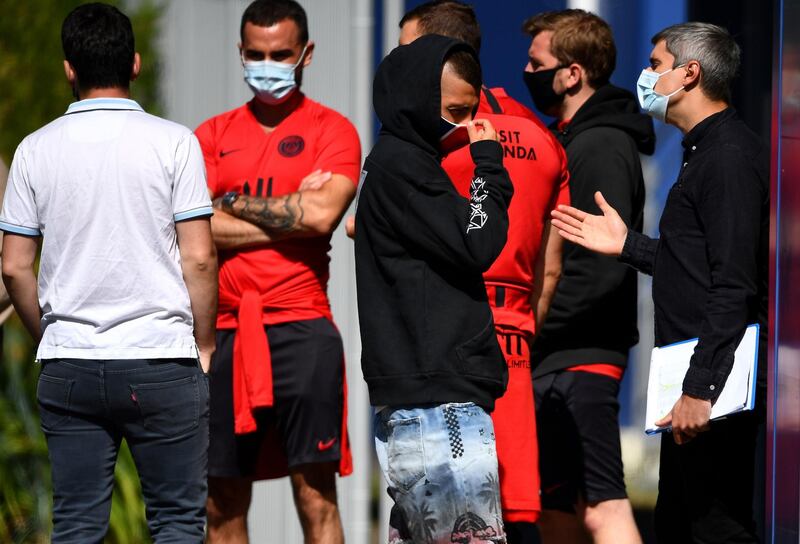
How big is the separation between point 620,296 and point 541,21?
44.3 inches

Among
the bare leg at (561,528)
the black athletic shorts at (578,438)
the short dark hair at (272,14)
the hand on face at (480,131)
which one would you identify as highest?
the short dark hair at (272,14)

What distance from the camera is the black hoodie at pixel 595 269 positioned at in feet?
15.3

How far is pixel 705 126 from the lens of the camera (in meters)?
3.85

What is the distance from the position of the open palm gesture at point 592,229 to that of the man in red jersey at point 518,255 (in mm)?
183

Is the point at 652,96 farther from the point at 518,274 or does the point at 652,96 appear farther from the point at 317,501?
the point at 317,501

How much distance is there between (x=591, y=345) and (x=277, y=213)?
1.25 metres

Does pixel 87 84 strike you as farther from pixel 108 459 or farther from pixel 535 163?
pixel 535 163

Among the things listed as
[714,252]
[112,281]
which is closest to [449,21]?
[714,252]

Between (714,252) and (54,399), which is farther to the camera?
(54,399)

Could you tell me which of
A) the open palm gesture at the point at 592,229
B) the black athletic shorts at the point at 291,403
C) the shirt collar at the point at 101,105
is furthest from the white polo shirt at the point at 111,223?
the open palm gesture at the point at 592,229

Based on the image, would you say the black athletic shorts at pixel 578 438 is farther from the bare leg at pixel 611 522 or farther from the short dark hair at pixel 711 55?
the short dark hair at pixel 711 55

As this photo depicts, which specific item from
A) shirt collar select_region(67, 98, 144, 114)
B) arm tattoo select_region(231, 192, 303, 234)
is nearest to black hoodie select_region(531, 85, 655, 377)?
arm tattoo select_region(231, 192, 303, 234)

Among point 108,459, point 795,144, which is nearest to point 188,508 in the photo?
point 108,459

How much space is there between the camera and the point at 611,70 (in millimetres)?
4953
